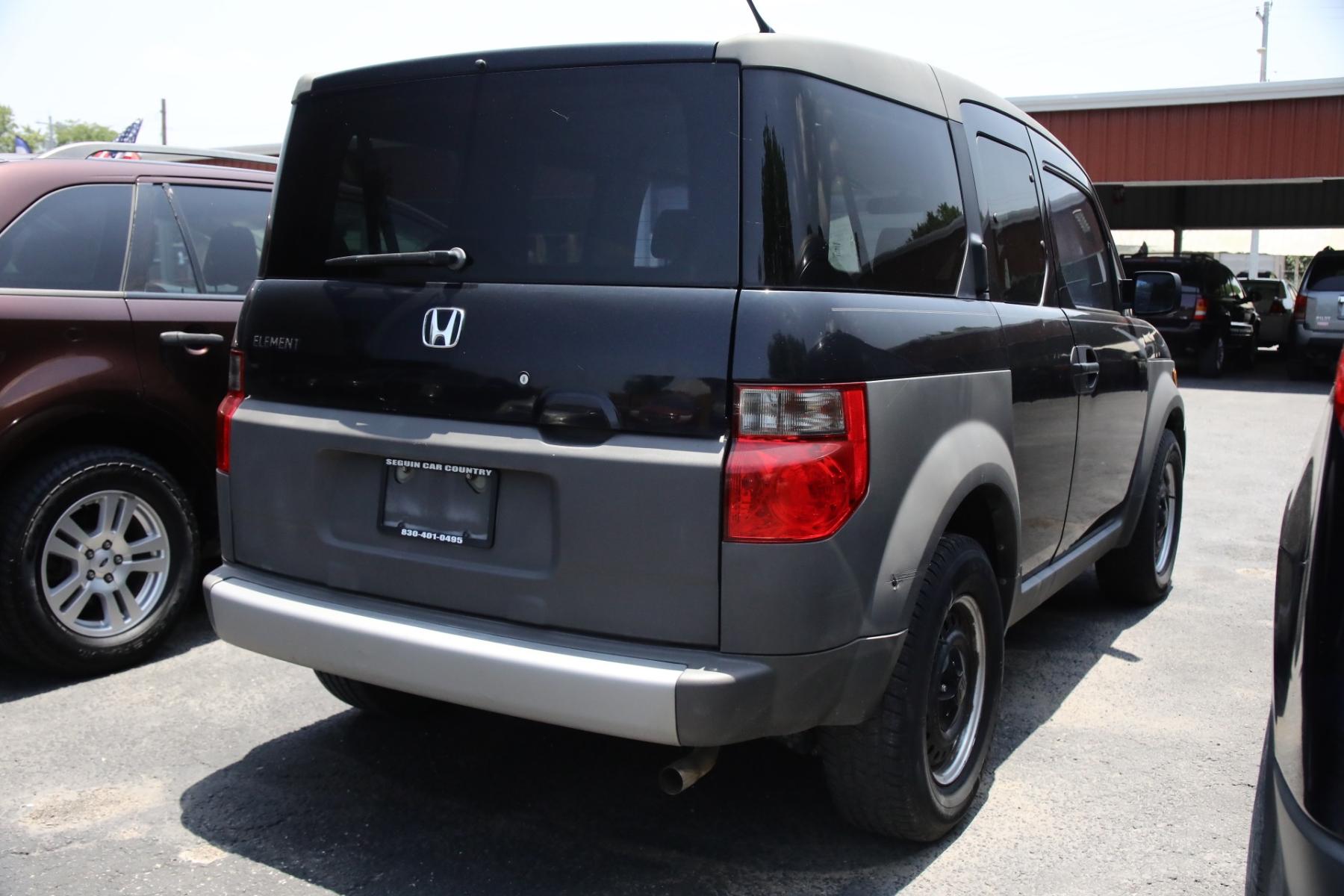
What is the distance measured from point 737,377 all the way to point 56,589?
9.78ft

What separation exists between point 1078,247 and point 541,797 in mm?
2897

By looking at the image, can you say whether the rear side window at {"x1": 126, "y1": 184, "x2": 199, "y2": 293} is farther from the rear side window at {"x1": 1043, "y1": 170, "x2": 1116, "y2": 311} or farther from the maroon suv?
the rear side window at {"x1": 1043, "y1": 170, "x2": 1116, "y2": 311}

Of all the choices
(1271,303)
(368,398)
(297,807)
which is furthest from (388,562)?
(1271,303)

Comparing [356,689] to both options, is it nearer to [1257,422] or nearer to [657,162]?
[657,162]

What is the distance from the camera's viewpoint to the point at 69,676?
14.1 feet

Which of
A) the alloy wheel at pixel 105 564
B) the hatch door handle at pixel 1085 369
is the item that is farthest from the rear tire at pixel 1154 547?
the alloy wheel at pixel 105 564

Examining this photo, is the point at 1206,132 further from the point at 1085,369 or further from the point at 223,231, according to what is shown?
the point at 223,231

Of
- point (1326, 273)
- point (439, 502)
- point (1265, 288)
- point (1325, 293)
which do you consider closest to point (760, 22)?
point (439, 502)

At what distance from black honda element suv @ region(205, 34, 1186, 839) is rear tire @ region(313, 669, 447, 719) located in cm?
72

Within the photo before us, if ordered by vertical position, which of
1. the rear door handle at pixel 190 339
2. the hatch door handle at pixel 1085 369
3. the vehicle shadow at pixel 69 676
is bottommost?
the vehicle shadow at pixel 69 676

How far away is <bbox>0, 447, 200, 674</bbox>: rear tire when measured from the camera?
4.03m

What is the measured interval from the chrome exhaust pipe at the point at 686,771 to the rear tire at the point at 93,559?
8.72 ft

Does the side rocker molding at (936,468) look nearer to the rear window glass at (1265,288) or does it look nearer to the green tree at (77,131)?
the rear window glass at (1265,288)

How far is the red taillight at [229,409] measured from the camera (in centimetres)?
318
